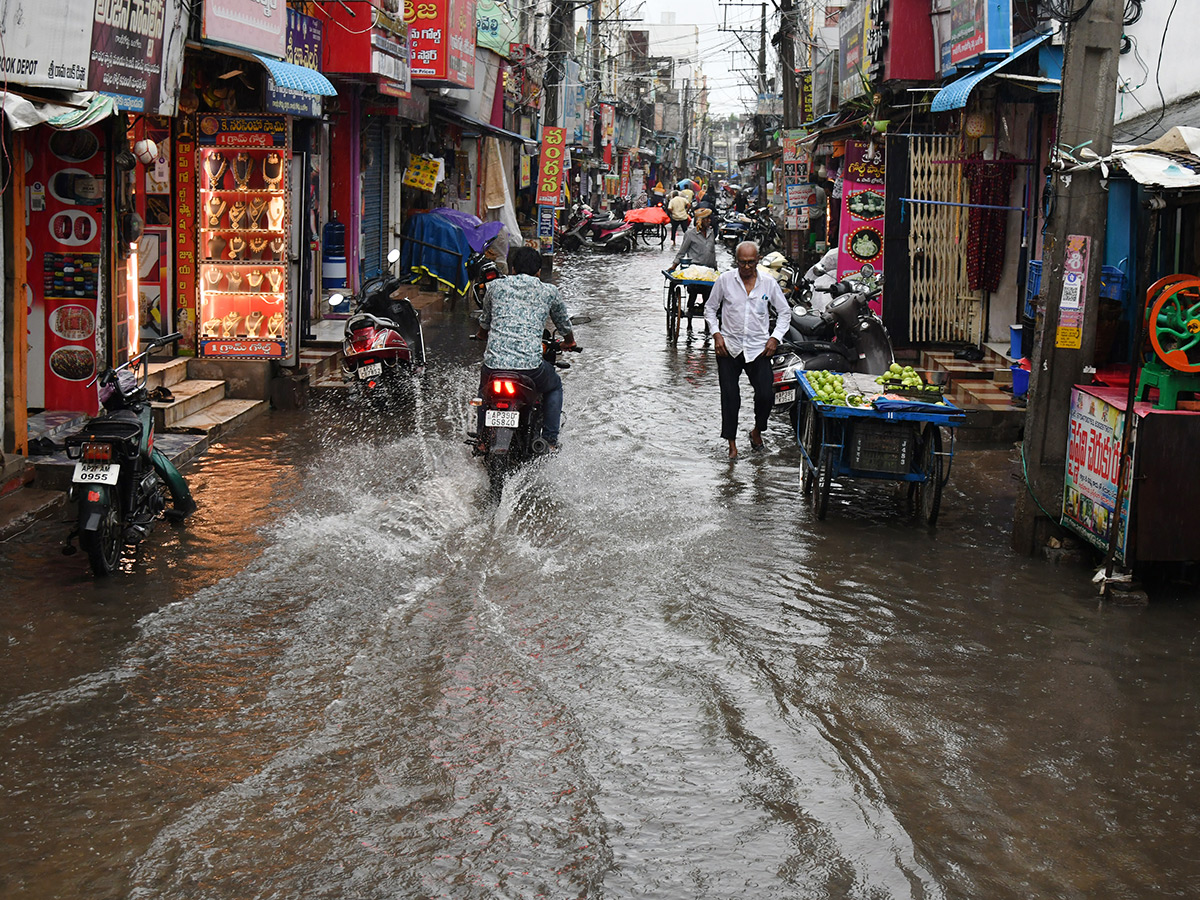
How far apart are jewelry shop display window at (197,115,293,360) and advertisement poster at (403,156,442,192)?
11.2 metres

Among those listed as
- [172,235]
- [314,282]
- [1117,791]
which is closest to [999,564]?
[1117,791]

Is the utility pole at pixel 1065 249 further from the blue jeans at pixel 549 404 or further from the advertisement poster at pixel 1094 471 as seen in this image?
the blue jeans at pixel 549 404

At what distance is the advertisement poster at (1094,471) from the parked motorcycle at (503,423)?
3.64 meters

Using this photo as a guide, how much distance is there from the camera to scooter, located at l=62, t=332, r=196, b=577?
688 centimetres

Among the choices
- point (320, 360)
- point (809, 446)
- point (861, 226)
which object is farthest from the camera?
point (861, 226)

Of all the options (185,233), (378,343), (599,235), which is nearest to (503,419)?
(378,343)

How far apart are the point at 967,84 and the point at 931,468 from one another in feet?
19.2

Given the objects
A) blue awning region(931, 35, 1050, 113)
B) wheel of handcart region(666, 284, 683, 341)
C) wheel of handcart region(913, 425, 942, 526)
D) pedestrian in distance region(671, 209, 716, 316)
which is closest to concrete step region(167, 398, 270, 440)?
wheel of handcart region(913, 425, 942, 526)

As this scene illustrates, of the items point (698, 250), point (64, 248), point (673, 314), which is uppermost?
point (698, 250)

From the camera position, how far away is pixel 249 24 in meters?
11.5

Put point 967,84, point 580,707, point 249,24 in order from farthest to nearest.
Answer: point 967,84 → point 249,24 → point 580,707

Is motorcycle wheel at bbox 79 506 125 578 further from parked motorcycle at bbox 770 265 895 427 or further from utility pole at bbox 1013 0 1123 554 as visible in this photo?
parked motorcycle at bbox 770 265 895 427

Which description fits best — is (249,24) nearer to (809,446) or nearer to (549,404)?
(549,404)

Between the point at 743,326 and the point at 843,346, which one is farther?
the point at 843,346
